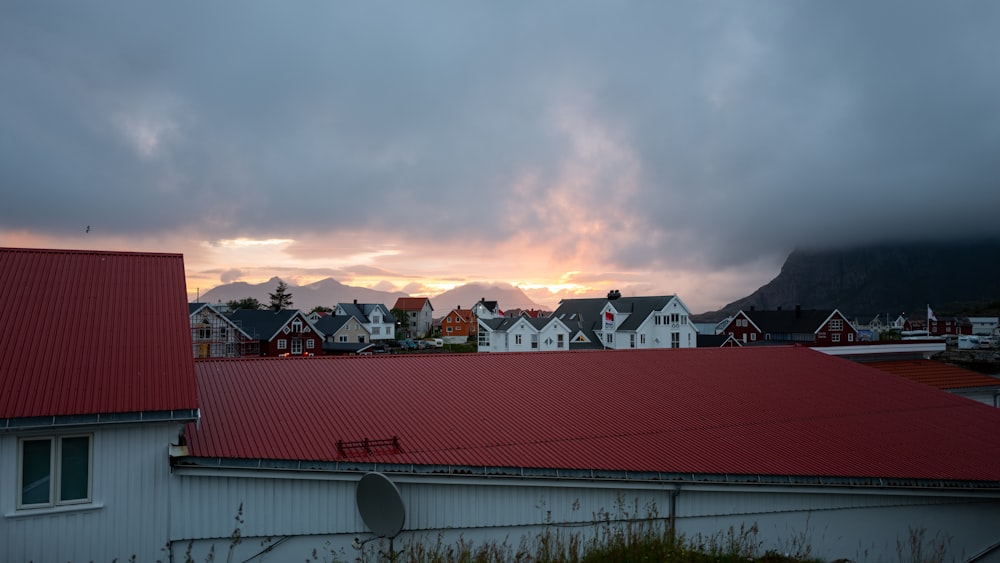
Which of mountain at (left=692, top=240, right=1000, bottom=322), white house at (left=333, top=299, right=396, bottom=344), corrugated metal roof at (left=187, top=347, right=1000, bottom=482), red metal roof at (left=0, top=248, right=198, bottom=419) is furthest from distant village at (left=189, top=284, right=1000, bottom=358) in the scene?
mountain at (left=692, top=240, right=1000, bottom=322)

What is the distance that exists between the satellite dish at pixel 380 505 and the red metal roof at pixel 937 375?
73.4 ft

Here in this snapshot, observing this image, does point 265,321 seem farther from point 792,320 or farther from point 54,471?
point 792,320

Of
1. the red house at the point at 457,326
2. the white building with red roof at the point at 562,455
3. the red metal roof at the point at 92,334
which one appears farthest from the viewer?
the red house at the point at 457,326

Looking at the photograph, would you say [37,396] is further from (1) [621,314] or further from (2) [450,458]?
(1) [621,314]

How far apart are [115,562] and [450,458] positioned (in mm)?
4803

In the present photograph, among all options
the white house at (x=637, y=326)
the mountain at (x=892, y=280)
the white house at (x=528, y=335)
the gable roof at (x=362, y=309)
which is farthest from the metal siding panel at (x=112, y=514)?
the mountain at (x=892, y=280)

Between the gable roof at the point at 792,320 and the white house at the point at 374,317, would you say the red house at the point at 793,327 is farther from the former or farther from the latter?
the white house at the point at 374,317

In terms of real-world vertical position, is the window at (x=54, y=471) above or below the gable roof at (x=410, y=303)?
below

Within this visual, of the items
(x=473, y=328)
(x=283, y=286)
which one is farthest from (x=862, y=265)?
(x=283, y=286)

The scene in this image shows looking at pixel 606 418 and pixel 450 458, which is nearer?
pixel 450 458

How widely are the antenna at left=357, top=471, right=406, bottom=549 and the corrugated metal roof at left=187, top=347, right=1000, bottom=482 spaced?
2.86 ft

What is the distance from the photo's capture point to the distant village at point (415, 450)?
8102mm

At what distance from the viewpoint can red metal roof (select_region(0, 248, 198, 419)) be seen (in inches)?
318

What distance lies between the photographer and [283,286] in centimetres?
10269
